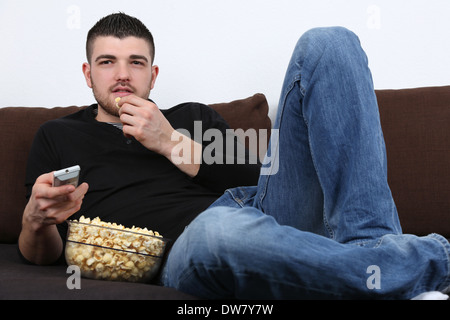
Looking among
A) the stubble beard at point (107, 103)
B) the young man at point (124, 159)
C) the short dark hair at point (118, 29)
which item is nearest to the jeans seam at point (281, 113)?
the young man at point (124, 159)

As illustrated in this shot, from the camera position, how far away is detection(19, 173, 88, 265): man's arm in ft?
3.00

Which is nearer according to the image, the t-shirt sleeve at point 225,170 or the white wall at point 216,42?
the t-shirt sleeve at point 225,170

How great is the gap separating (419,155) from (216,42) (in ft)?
2.84

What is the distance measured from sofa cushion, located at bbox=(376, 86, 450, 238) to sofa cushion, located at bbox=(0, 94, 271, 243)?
40 centimetres

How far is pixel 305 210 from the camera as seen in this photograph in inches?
37.5

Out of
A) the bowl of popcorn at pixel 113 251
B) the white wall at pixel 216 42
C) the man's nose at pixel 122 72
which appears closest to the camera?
the bowl of popcorn at pixel 113 251

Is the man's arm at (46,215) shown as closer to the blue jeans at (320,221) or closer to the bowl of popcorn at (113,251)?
the bowl of popcorn at (113,251)

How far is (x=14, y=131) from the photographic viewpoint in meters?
1.55

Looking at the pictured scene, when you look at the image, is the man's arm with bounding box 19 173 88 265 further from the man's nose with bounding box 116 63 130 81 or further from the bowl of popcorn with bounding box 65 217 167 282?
the man's nose with bounding box 116 63 130 81

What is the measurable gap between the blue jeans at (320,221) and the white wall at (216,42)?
94 cm

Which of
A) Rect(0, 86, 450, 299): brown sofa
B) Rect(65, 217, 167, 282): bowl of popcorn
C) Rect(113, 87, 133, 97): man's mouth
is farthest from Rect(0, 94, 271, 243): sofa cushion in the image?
Rect(65, 217, 167, 282): bowl of popcorn

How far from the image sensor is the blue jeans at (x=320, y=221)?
2.30 ft
